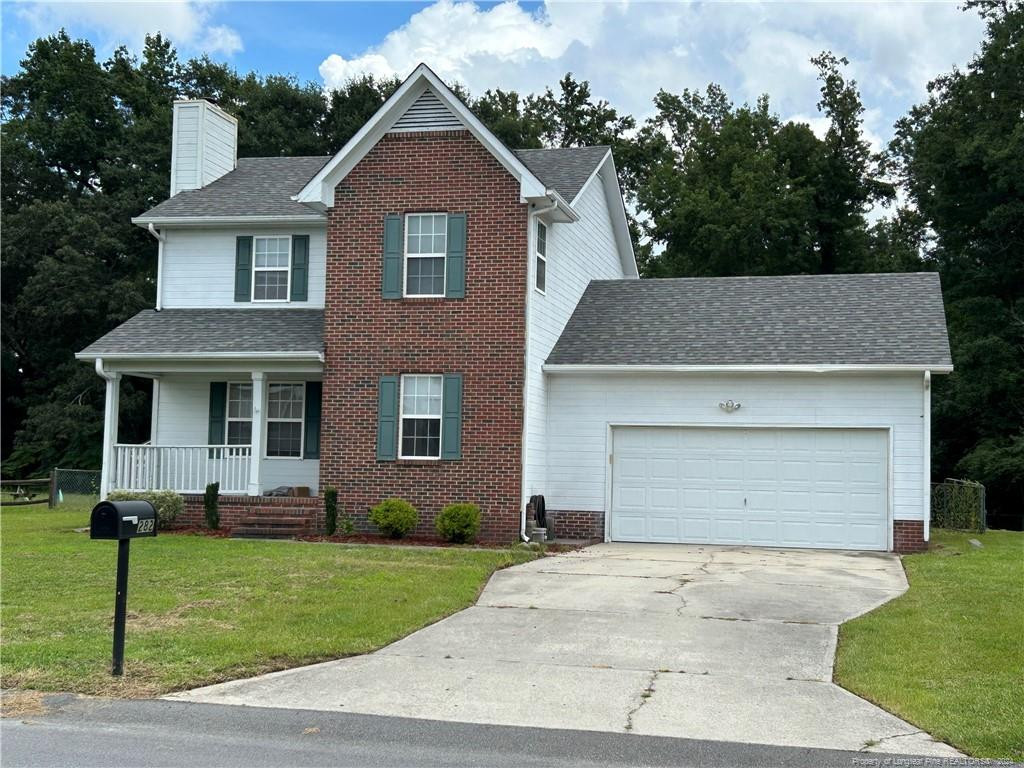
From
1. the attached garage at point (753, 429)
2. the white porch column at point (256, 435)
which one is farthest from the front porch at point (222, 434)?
the attached garage at point (753, 429)

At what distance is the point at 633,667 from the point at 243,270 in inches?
605

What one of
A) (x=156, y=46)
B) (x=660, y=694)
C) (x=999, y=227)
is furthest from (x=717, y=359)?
Result: (x=156, y=46)

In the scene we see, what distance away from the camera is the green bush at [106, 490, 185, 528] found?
1975cm

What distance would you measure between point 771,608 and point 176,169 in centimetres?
1824

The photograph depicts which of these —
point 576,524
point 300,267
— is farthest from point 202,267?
point 576,524

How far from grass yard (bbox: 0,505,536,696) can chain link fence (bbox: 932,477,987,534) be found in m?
12.2

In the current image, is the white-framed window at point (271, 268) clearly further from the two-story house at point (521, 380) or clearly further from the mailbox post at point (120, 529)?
the mailbox post at point (120, 529)

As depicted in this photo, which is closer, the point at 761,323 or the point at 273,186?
the point at 761,323

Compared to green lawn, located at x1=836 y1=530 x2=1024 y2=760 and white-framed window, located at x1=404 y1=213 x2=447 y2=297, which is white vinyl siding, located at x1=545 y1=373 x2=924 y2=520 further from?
green lawn, located at x1=836 y1=530 x2=1024 y2=760

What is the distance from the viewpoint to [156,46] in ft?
154

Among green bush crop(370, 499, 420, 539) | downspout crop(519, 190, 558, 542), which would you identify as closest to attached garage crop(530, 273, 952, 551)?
downspout crop(519, 190, 558, 542)

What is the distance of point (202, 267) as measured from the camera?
74.0ft

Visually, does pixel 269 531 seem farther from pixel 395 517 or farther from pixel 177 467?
pixel 177 467

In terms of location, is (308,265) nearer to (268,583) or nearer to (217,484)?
(217,484)
